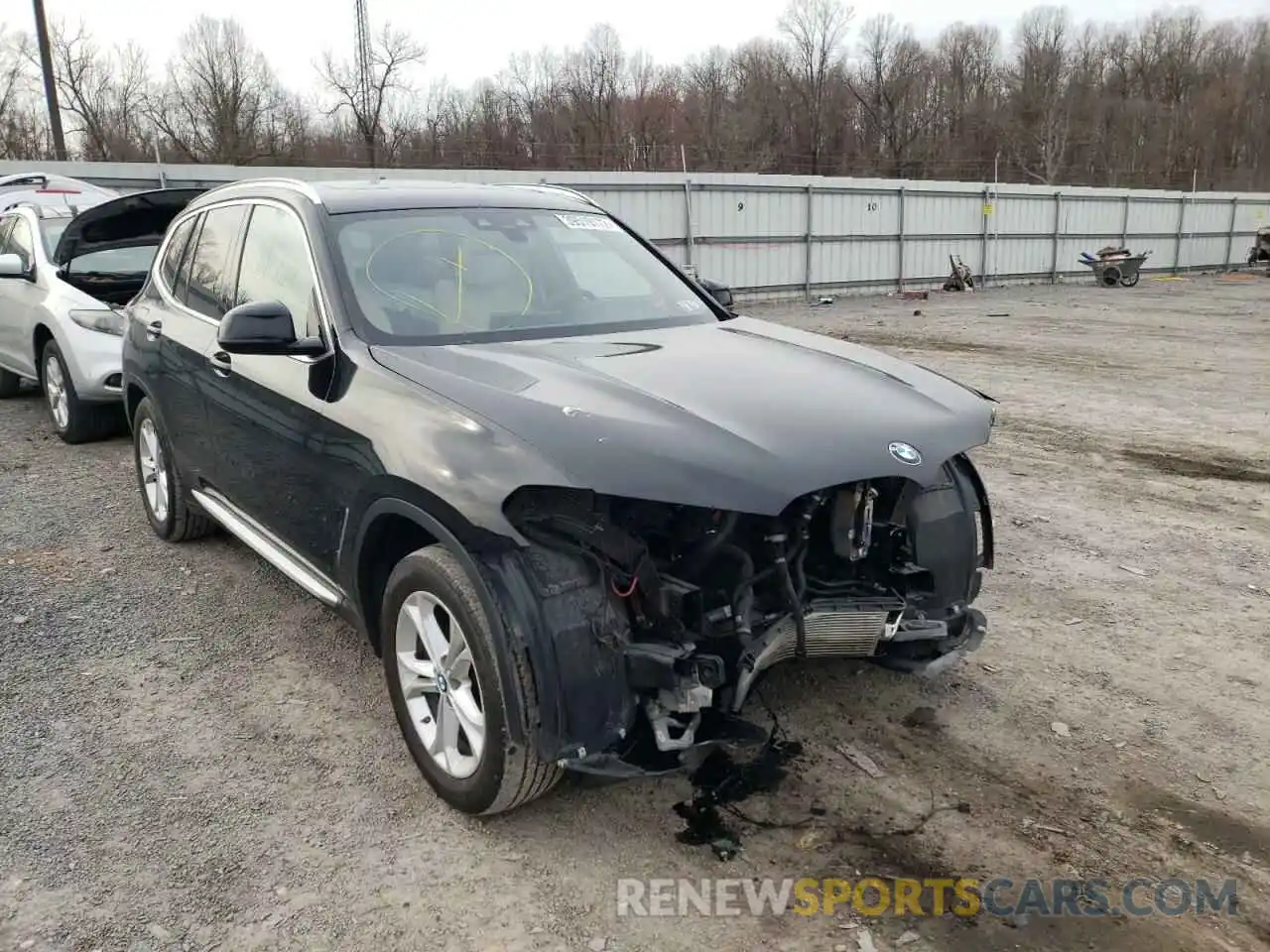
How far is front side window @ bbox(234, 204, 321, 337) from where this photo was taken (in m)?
3.41

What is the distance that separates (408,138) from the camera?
46.7 metres

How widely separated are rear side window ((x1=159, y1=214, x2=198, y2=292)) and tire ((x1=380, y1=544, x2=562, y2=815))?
2.71 m

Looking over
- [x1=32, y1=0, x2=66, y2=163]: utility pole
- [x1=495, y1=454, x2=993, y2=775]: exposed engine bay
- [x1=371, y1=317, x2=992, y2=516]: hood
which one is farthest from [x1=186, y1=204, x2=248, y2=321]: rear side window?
[x1=32, y1=0, x2=66, y2=163]: utility pole

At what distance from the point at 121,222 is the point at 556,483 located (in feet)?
21.5

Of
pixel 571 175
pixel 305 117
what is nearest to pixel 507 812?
pixel 571 175

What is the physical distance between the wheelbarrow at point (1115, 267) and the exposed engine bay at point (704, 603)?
90.4 feet

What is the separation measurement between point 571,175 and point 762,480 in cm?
1824

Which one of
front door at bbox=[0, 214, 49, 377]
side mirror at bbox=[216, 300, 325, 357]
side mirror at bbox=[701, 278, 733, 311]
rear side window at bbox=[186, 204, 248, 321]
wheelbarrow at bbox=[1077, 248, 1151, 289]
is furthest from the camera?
wheelbarrow at bbox=[1077, 248, 1151, 289]

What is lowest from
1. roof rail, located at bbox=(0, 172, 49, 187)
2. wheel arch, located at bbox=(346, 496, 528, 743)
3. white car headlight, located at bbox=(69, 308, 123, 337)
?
wheel arch, located at bbox=(346, 496, 528, 743)

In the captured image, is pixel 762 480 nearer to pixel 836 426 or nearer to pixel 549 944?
pixel 836 426

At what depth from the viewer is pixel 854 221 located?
23.9m

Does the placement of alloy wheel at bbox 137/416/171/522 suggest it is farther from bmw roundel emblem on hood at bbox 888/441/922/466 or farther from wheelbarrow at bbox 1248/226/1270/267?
wheelbarrow at bbox 1248/226/1270/267

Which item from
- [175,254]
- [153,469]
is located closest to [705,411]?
[175,254]

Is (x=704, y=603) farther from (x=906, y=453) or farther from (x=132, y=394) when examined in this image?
(x=132, y=394)
